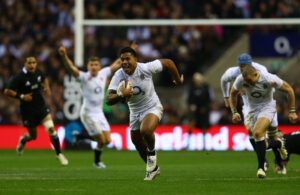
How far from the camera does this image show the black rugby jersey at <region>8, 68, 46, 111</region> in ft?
70.1

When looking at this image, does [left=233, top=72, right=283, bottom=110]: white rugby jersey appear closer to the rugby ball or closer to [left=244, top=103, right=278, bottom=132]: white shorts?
[left=244, top=103, right=278, bottom=132]: white shorts

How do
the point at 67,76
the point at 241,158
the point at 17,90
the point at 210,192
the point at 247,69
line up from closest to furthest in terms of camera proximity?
1. the point at 210,192
2. the point at 247,69
3. the point at 17,90
4. the point at 241,158
5. the point at 67,76

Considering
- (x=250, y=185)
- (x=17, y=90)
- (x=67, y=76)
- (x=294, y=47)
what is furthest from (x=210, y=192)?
(x=294, y=47)

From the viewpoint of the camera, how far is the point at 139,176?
16469 millimetres

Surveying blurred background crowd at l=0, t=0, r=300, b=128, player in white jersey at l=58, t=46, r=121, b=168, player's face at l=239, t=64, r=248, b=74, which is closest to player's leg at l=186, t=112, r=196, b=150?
blurred background crowd at l=0, t=0, r=300, b=128

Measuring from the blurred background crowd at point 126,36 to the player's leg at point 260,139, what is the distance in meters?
14.2

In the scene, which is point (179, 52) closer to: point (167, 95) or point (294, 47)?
point (167, 95)

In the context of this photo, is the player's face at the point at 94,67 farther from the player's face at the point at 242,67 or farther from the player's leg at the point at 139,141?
the player's face at the point at 242,67

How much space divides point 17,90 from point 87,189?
839cm

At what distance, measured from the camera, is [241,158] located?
23.0 metres

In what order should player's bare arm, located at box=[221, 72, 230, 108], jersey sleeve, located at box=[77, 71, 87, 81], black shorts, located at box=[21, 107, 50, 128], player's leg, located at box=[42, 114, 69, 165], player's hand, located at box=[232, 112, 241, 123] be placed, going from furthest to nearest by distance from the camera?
jersey sleeve, located at box=[77, 71, 87, 81] → black shorts, located at box=[21, 107, 50, 128] → player's leg, located at box=[42, 114, 69, 165] → player's bare arm, located at box=[221, 72, 230, 108] → player's hand, located at box=[232, 112, 241, 123]

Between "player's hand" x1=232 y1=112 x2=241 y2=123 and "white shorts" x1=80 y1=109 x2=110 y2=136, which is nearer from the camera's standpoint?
"player's hand" x1=232 y1=112 x2=241 y2=123

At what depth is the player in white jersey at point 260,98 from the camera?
620 inches

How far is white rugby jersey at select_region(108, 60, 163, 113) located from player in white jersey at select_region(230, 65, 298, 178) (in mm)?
1578
